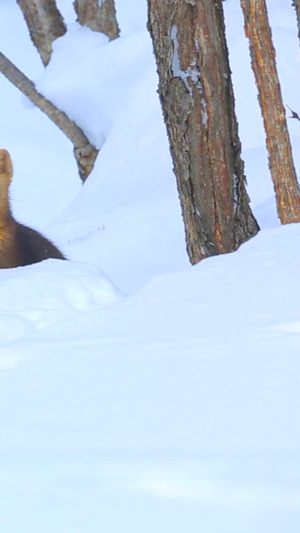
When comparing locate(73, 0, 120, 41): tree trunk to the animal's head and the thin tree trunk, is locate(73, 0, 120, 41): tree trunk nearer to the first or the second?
the thin tree trunk

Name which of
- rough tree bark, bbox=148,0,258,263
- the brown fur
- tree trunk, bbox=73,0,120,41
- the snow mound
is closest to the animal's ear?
the brown fur

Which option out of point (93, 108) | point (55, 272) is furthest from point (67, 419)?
point (93, 108)

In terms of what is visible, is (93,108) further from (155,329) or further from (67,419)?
(67,419)

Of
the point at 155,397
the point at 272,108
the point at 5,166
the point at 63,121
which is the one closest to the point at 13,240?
the point at 5,166

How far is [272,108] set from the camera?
19.5ft

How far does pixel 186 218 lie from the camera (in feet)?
20.0

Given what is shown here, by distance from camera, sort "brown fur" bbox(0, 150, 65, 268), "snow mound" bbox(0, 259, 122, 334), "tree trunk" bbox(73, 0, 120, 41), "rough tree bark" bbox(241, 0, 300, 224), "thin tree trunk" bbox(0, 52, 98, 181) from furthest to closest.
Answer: "tree trunk" bbox(73, 0, 120, 41) → "thin tree trunk" bbox(0, 52, 98, 181) → "brown fur" bbox(0, 150, 65, 268) → "rough tree bark" bbox(241, 0, 300, 224) → "snow mound" bbox(0, 259, 122, 334)

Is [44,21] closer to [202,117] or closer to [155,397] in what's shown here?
[202,117]

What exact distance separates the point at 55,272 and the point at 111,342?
138 cm

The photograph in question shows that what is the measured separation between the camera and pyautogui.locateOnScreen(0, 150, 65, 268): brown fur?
6.16 meters

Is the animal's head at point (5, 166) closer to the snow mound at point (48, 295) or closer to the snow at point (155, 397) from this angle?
the snow at point (155, 397)

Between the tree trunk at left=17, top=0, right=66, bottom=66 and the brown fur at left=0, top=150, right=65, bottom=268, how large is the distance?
22.4 ft

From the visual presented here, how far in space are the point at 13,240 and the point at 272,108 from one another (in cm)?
170

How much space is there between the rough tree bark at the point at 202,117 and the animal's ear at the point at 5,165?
3.80 ft
